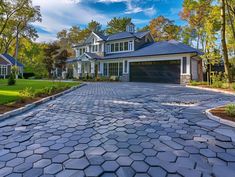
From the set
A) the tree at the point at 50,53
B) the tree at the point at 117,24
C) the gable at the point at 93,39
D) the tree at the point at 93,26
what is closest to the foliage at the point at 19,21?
the tree at the point at 50,53

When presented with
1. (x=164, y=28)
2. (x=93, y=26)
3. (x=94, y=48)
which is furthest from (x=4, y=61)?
(x=164, y=28)

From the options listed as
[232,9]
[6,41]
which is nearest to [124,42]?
[232,9]

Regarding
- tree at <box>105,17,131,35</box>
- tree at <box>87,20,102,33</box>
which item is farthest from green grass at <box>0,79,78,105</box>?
tree at <box>87,20,102,33</box>

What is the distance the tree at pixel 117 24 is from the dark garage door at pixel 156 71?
66.4ft

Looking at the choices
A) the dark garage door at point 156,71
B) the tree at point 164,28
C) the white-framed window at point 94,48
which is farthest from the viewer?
the tree at point 164,28

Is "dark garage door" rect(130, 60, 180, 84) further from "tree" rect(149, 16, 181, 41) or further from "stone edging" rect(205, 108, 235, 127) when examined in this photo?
"tree" rect(149, 16, 181, 41)

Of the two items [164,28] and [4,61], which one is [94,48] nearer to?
[164,28]

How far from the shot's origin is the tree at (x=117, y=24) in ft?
131

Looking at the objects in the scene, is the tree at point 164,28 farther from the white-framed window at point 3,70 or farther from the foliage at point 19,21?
the white-framed window at point 3,70

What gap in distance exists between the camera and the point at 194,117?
525 cm

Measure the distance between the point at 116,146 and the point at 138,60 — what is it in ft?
64.4

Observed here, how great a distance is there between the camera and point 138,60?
2222cm

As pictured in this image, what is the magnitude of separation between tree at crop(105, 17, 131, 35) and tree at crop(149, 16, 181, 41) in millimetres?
6993

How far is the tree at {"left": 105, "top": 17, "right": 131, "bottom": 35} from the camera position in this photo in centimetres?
4000
